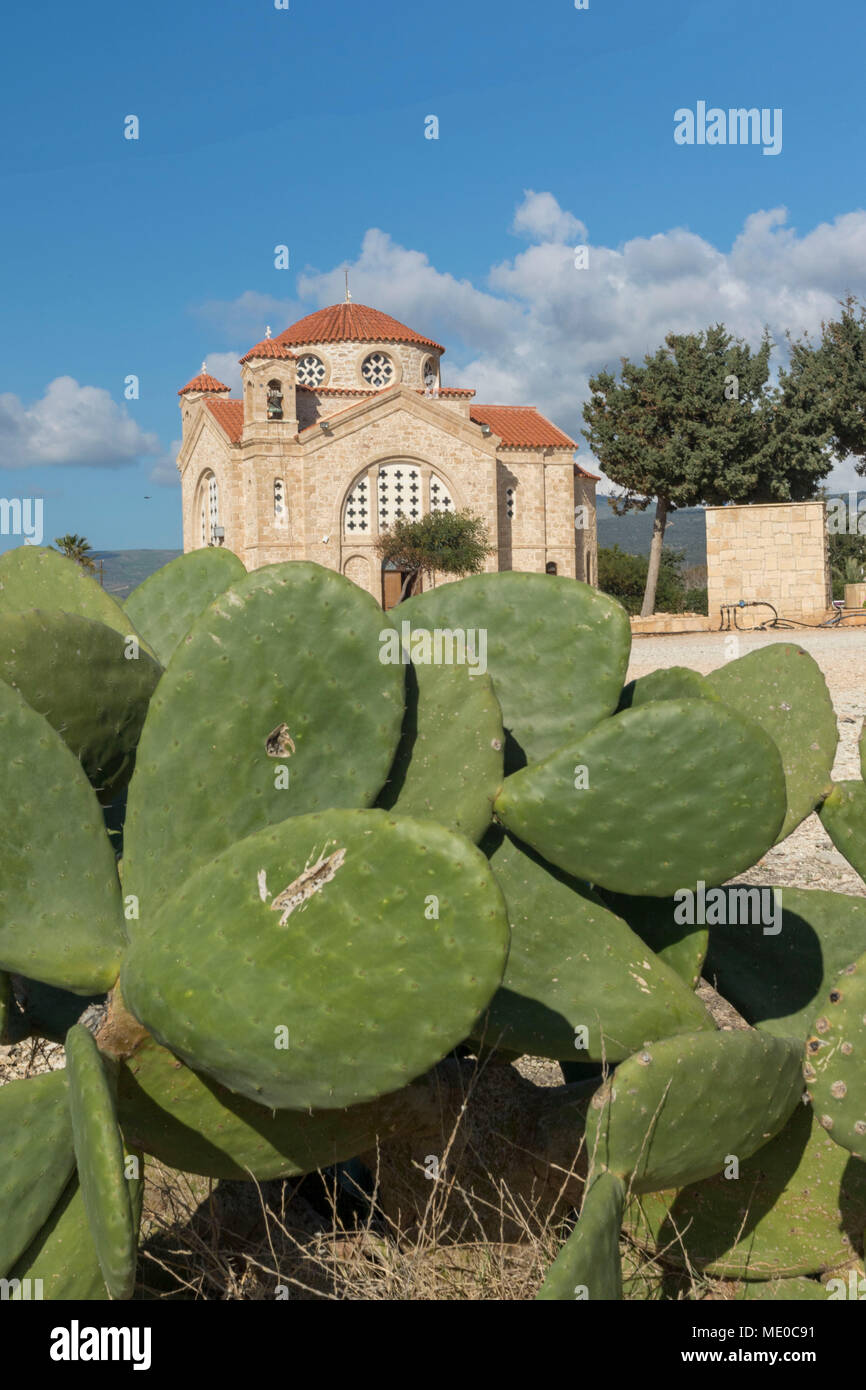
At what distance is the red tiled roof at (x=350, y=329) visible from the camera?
4122 centimetres

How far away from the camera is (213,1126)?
5.27ft

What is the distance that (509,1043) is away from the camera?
1.74m

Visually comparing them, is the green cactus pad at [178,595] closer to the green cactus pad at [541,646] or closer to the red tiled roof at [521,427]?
the green cactus pad at [541,646]

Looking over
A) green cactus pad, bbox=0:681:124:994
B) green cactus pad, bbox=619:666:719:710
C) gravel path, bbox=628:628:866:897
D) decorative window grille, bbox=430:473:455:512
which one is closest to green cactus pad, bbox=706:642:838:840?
green cactus pad, bbox=619:666:719:710

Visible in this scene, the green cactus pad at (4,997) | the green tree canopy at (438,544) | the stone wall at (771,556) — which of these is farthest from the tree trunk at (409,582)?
the green cactus pad at (4,997)

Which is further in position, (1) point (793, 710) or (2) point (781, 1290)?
(1) point (793, 710)

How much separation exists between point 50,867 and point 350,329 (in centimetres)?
4235

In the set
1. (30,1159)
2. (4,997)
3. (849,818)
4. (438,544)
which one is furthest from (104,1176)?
(438,544)

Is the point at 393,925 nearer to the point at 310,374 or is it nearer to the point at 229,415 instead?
the point at 229,415

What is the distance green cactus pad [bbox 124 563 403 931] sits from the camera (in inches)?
63.6

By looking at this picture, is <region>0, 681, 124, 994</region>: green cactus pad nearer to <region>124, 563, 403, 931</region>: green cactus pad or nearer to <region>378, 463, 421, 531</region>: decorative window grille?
<region>124, 563, 403, 931</region>: green cactus pad

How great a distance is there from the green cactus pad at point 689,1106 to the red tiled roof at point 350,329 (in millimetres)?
41827

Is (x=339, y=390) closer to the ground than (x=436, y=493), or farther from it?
farther from it

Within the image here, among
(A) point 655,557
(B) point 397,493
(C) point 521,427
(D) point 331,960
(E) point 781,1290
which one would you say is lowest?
(E) point 781,1290
